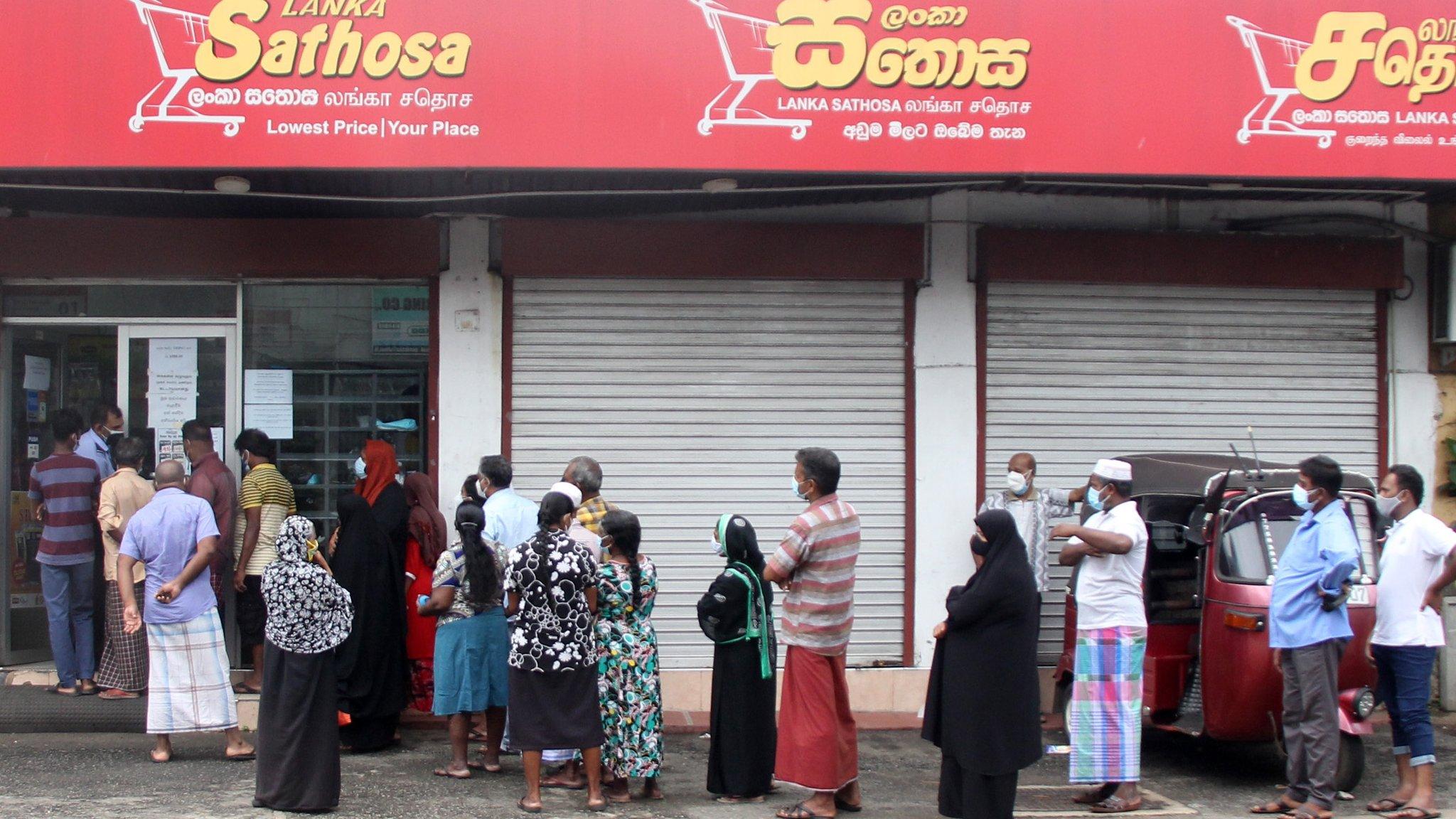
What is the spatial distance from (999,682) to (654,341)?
152 inches

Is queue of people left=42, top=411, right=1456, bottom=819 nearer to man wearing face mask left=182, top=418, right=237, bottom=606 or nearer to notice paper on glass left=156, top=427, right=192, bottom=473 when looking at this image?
man wearing face mask left=182, top=418, right=237, bottom=606

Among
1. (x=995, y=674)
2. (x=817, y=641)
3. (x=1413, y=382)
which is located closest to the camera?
(x=995, y=674)

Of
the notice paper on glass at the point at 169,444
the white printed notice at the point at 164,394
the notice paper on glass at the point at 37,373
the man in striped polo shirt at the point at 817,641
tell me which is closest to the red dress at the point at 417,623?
the notice paper on glass at the point at 169,444

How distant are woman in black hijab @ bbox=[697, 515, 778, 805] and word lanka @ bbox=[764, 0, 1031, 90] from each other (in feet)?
9.52

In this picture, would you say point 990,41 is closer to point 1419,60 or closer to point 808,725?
point 1419,60

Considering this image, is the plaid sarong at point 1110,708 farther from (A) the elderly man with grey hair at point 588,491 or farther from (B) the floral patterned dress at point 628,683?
(A) the elderly man with grey hair at point 588,491

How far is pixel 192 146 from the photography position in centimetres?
734

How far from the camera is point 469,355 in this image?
869 cm

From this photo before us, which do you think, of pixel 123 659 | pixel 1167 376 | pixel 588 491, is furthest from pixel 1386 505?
pixel 123 659

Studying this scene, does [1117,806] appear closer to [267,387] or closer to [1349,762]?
[1349,762]

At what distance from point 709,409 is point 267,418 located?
306 cm

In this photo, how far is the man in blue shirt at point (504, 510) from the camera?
750cm

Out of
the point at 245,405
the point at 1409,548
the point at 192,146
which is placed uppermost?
the point at 192,146

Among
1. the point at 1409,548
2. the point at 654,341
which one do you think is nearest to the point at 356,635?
the point at 654,341
